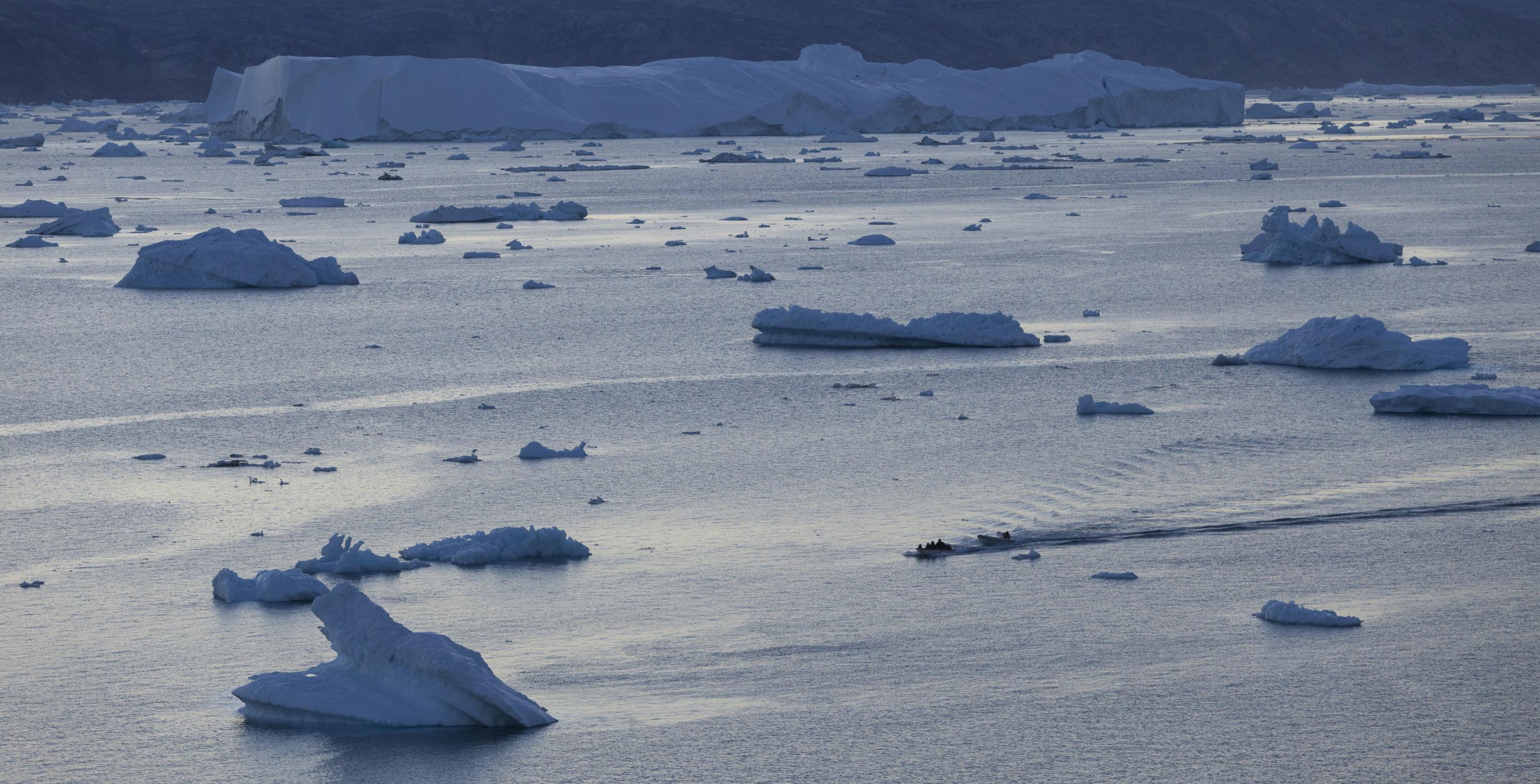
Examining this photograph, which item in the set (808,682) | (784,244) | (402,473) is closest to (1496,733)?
(808,682)

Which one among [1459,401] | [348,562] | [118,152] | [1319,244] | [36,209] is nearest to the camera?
[348,562]

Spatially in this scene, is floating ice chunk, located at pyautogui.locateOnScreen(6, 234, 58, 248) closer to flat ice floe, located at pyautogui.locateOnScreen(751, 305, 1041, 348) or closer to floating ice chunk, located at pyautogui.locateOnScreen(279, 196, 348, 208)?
floating ice chunk, located at pyautogui.locateOnScreen(279, 196, 348, 208)

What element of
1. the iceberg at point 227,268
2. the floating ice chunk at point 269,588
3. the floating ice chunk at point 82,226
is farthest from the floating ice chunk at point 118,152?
the floating ice chunk at point 269,588

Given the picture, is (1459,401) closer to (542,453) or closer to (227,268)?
(542,453)

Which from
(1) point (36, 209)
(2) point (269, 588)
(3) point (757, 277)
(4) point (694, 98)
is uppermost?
(4) point (694, 98)

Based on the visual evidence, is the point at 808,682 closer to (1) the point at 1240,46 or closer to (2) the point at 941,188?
(2) the point at 941,188

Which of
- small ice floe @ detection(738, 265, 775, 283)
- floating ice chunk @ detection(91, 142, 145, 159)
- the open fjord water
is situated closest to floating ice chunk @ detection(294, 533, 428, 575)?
the open fjord water

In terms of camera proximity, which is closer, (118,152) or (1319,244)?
(1319,244)

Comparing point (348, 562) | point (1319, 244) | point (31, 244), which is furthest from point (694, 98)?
point (348, 562)
